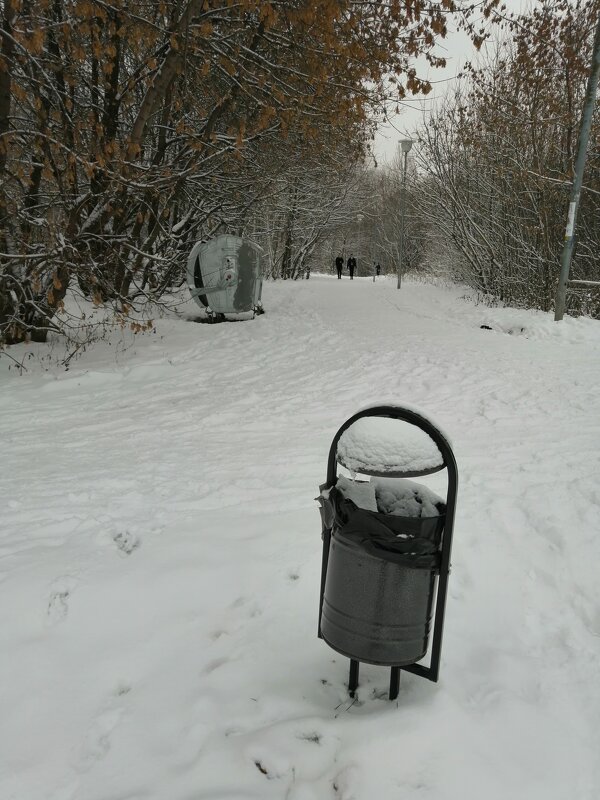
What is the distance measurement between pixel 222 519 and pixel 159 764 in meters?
1.77

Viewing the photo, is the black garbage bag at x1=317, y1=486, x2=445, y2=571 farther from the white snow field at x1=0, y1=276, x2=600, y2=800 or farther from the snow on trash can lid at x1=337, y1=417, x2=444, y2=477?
the white snow field at x1=0, y1=276, x2=600, y2=800

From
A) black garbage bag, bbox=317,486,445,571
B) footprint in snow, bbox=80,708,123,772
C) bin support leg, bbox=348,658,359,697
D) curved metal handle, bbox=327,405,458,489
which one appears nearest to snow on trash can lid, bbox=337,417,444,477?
curved metal handle, bbox=327,405,458,489

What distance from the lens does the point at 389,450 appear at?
6.58 ft

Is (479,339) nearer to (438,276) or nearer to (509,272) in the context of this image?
(509,272)

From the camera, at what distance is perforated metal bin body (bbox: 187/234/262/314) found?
37.2 ft

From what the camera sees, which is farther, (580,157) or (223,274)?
(223,274)

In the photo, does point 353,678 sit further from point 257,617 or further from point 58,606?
point 58,606

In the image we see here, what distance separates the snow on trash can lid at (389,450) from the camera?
1.98 m

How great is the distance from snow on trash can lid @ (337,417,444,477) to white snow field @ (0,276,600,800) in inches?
37.4

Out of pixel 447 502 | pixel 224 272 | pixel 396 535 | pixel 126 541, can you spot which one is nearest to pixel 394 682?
pixel 396 535

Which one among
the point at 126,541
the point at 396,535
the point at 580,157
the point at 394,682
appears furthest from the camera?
the point at 580,157

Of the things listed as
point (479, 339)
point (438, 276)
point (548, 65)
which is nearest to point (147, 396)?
point (479, 339)

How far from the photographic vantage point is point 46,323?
885 centimetres

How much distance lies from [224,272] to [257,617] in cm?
963
